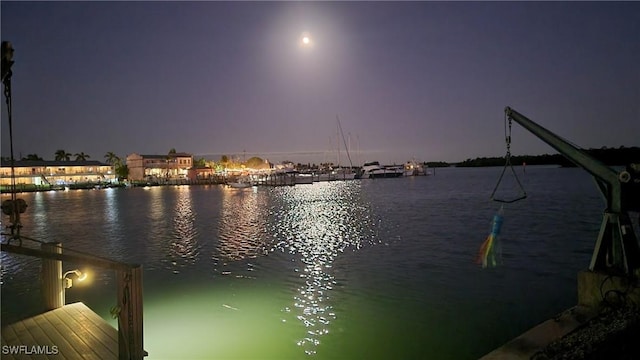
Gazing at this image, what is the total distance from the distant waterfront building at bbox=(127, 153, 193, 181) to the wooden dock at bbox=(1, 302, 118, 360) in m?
98.7

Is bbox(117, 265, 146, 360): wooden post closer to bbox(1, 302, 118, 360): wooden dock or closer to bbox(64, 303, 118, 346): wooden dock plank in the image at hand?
bbox(1, 302, 118, 360): wooden dock

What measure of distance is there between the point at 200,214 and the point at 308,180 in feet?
236

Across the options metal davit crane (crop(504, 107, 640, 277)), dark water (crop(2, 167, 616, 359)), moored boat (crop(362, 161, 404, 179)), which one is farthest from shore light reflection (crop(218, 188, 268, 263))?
moored boat (crop(362, 161, 404, 179))

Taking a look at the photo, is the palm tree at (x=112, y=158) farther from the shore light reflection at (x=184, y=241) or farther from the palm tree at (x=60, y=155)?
the shore light reflection at (x=184, y=241)

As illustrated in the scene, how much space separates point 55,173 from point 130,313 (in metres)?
101

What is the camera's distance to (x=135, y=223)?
84.4ft

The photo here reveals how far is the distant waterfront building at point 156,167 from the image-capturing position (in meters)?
100

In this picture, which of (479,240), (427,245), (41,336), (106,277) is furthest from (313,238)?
(41,336)

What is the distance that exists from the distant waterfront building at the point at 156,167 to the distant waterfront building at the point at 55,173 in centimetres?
626

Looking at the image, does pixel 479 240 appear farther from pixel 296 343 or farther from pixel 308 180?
pixel 308 180

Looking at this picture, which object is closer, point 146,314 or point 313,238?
point 146,314

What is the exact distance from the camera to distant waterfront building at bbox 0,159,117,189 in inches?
3054

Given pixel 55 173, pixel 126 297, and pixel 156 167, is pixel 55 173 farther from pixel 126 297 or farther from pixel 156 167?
pixel 126 297

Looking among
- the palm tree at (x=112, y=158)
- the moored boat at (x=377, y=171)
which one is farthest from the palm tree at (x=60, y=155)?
the moored boat at (x=377, y=171)
